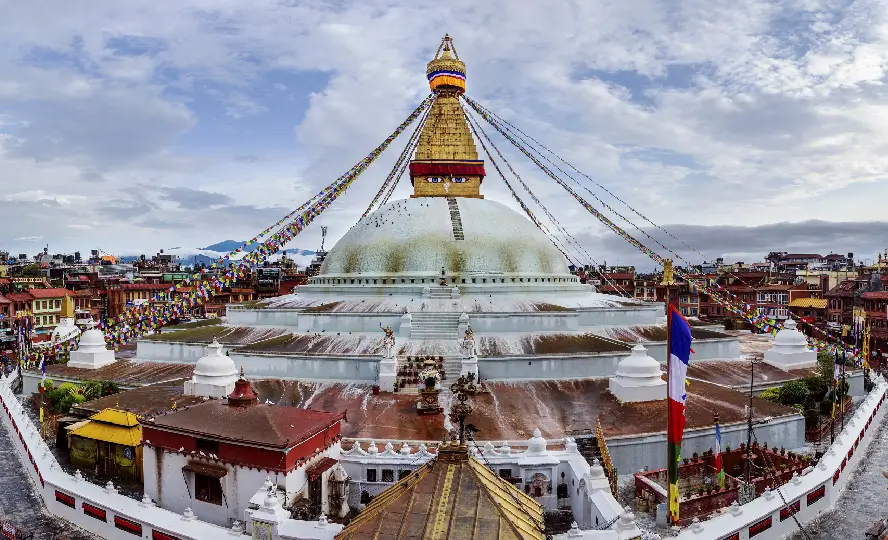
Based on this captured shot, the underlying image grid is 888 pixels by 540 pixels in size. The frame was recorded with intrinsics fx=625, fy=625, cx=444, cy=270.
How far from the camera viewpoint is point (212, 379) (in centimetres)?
1413

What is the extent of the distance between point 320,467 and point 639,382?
25.1 ft

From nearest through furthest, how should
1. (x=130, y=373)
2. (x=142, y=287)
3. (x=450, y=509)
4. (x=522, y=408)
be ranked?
(x=450, y=509) < (x=522, y=408) < (x=130, y=373) < (x=142, y=287)

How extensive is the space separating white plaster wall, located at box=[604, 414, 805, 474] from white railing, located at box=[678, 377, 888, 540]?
1021 mm

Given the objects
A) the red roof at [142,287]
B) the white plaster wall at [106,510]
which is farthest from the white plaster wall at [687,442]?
the red roof at [142,287]

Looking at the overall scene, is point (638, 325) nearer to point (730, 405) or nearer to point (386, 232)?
point (730, 405)

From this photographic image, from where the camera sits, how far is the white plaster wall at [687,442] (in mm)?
11008

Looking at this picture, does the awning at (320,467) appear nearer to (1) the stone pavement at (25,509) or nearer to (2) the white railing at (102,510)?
(2) the white railing at (102,510)

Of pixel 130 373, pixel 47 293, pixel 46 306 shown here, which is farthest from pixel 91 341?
pixel 47 293

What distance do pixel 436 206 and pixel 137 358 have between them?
38.5ft

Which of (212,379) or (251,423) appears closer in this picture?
(251,423)

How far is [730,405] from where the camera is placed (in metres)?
13.3

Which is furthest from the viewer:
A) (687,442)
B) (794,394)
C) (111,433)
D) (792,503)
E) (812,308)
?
(812,308)

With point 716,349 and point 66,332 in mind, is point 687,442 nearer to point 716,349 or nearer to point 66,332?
point 716,349

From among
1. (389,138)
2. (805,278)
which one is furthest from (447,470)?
(805,278)
